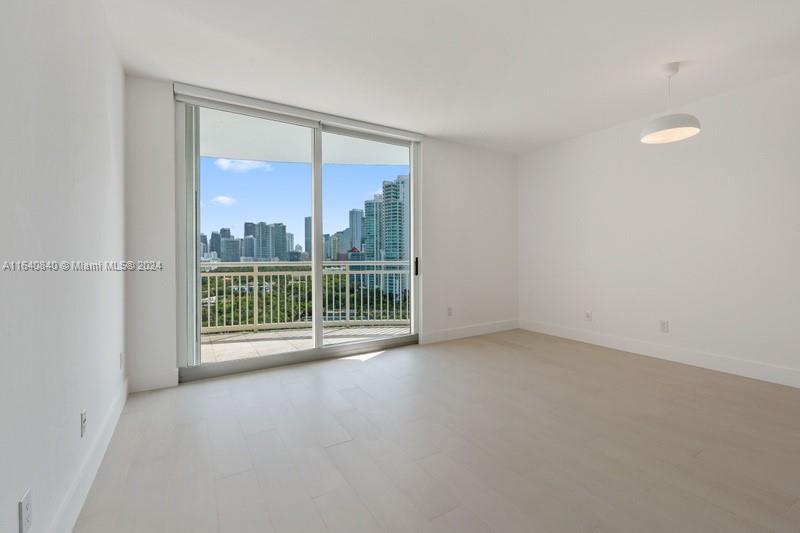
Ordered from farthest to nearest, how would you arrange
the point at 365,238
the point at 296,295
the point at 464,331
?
the point at 296,295, the point at 464,331, the point at 365,238

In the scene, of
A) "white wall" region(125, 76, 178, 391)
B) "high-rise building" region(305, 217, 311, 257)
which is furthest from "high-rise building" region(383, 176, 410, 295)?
"white wall" region(125, 76, 178, 391)

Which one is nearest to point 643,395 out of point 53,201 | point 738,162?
point 738,162

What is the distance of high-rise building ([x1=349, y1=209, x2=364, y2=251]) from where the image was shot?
4.30 metres

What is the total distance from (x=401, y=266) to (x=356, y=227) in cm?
81

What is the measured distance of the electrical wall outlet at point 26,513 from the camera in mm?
1049

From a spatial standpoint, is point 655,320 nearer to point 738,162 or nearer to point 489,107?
point 738,162

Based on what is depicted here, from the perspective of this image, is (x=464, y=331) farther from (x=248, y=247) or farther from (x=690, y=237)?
(x=248, y=247)

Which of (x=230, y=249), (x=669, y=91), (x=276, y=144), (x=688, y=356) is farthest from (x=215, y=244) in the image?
(x=688, y=356)

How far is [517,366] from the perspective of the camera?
349 centimetres

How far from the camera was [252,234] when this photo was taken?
394 cm

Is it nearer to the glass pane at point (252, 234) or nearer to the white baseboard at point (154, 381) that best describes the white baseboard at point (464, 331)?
the glass pane at point (252, 234)

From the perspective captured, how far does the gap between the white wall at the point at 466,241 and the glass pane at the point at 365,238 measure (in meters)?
0.31

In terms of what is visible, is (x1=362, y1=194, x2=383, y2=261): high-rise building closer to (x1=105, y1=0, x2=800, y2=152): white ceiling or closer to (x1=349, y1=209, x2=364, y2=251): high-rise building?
(x1=349, y1=209, x2=364, y2=251): high-rise building

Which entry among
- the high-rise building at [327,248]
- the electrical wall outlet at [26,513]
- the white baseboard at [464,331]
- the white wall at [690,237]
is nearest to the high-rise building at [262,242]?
the high-rise building at [327,248]
